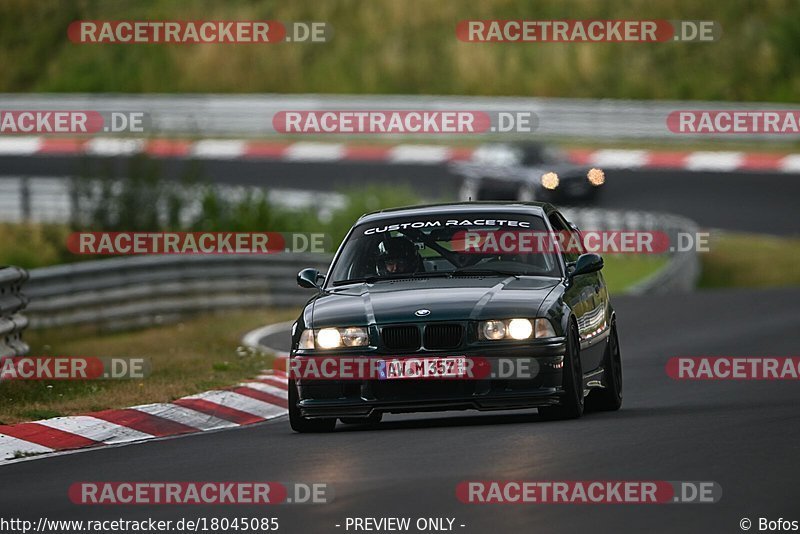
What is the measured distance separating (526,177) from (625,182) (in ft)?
12.3

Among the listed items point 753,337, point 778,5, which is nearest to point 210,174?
point 778,5

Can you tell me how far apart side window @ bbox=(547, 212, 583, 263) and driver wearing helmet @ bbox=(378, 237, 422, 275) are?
1014 mm

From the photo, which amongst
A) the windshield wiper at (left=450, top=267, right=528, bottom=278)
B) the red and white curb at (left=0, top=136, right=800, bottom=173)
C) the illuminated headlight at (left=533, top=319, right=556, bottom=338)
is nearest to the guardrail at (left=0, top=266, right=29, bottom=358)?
the windshield wiper at (left=450, top=267, right=528, bottom=278)

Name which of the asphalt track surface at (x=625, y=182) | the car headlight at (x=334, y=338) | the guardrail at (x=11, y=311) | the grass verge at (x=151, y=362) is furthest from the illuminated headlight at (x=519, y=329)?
the asphalt track surface at (x=625, y=182)

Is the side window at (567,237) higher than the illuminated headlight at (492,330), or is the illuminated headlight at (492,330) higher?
the side window at (567,237)

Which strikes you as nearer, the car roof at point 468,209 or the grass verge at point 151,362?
the car roof at point 468,209

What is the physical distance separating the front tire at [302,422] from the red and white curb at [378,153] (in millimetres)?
26284

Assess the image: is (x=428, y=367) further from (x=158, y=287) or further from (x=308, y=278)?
(x=158, y=287)

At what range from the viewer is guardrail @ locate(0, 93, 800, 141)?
42094 mm

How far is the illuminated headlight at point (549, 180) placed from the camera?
35.5 meters

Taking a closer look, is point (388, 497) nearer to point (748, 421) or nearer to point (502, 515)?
point (502, 515)

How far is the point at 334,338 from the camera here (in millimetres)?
11539

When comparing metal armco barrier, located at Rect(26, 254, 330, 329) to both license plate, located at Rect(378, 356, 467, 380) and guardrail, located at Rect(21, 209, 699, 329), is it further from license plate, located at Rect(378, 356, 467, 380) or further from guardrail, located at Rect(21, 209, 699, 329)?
license plate, located at Rect(378, 356, 467, 380)

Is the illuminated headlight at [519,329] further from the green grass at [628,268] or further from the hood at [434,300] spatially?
the green grass at [628,268]
